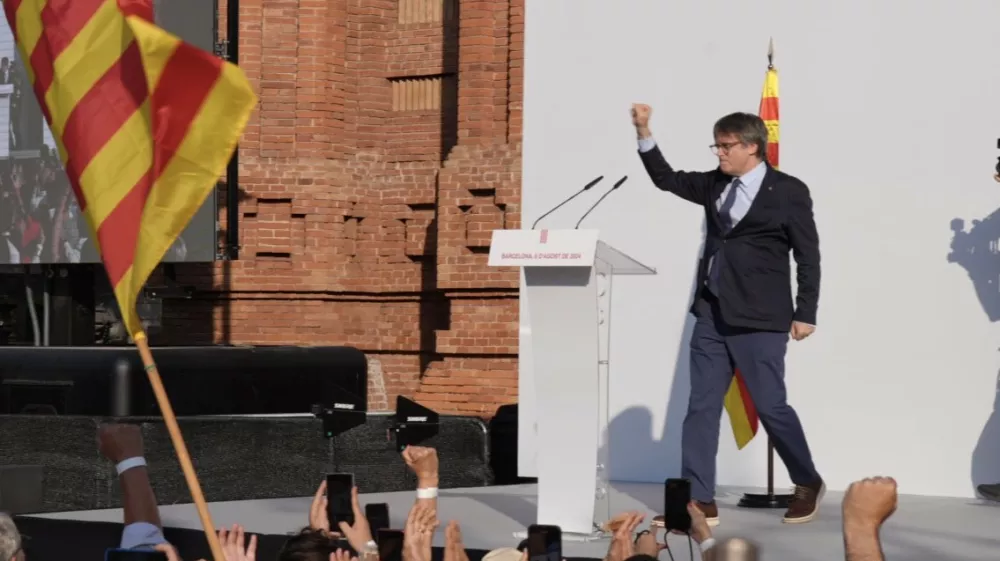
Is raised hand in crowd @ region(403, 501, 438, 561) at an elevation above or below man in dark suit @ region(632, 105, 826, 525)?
below

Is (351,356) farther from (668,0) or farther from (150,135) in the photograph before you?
(150,135)

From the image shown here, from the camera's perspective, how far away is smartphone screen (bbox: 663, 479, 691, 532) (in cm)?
411

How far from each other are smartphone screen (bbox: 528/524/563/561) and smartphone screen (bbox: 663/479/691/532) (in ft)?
2.37

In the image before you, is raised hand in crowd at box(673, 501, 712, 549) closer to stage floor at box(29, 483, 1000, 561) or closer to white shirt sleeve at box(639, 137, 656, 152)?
stage floor at box(29, 483, 1000, 561)

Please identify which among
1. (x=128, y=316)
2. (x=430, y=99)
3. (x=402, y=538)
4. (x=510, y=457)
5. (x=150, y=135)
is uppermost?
(x=430, y=99)

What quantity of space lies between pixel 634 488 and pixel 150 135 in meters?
3.69

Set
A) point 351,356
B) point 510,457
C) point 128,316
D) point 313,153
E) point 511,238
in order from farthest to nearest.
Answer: point 313,153 → point 351,356 → point 510,457 → point 511,238 → point 128,316

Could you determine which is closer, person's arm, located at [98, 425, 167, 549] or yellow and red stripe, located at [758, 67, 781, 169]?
person's arm, located at [98, 425, 167, 549]

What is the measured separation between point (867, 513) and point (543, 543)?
0.71m

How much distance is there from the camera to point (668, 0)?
293 inches

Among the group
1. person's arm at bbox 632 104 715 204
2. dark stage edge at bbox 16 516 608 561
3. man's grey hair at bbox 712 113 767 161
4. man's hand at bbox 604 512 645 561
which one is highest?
man's grey hair at bbox 712 113 767 161

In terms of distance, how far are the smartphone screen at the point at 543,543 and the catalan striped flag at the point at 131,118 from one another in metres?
1.12

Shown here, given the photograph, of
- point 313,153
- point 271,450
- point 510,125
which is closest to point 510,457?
point 271,450

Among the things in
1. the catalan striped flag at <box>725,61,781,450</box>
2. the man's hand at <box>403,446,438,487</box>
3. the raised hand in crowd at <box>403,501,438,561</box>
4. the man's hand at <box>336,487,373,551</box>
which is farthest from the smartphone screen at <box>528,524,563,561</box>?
the catalan striped flag at <box>725,61,781,450</box>
